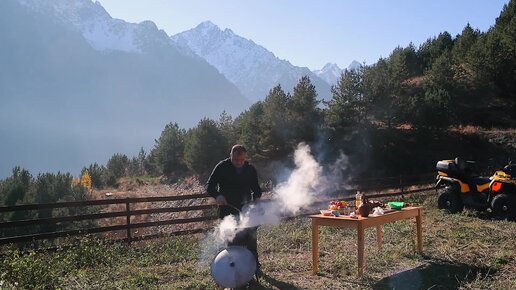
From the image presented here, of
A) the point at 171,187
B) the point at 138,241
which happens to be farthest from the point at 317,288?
the point at 171,187

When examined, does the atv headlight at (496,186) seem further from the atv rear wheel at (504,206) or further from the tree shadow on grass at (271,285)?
the tree shadow on grass at (271,285)

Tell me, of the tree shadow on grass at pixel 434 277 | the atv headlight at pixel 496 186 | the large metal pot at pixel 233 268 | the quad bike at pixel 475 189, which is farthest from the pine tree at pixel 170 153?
the large metal pot at pixel 233 268

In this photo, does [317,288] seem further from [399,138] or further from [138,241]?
[399,138]

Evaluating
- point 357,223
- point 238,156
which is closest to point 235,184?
point 238,156

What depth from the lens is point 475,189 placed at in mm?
11867

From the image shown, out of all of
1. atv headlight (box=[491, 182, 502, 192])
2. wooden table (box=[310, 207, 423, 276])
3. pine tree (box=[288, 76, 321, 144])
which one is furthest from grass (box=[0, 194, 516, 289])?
pine tree (box=[288, 76, 321, 144])

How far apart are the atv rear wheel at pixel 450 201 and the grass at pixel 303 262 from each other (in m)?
1.77

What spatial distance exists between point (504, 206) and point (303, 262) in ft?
20.5

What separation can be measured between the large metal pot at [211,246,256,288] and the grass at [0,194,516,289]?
2.17 feet

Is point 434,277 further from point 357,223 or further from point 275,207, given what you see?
point 275,207

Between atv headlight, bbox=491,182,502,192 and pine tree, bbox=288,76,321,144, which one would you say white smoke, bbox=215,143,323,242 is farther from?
pine tree, bbox=288,76,321,144

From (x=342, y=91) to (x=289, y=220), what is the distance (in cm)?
2296

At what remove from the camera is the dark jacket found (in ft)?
20.8

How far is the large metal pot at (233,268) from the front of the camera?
17.9 ft
